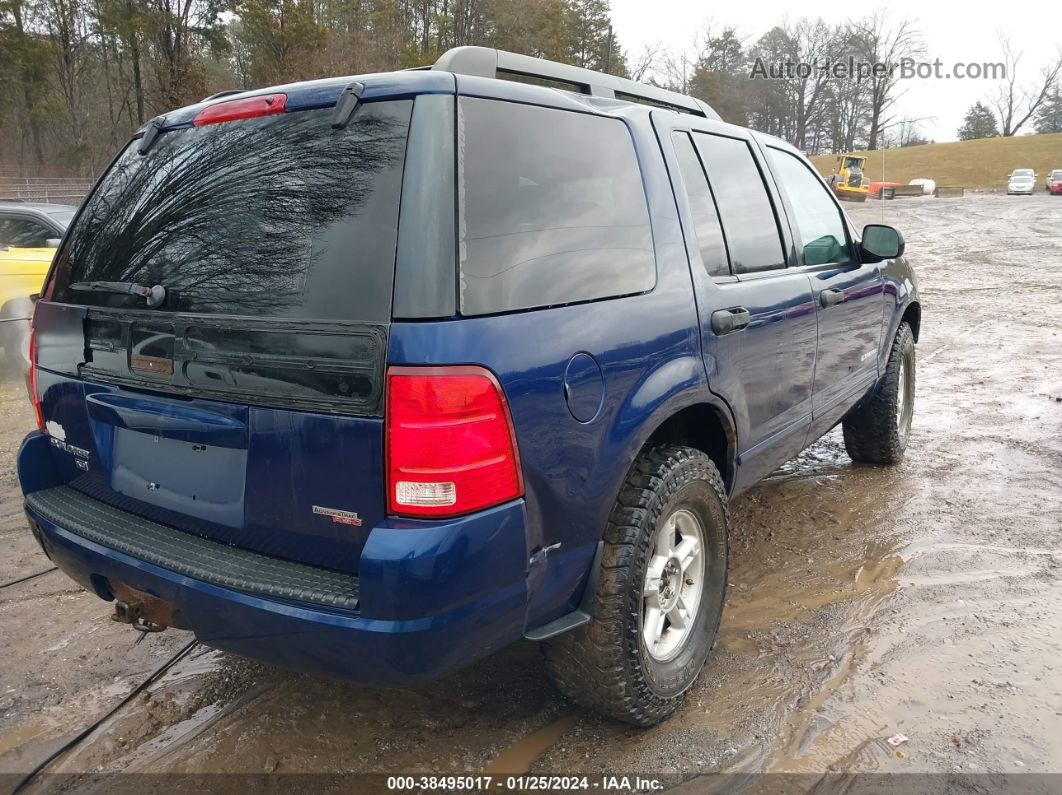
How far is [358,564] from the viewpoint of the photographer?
2.02 meters

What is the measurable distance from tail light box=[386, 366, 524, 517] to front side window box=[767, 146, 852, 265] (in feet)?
7.94

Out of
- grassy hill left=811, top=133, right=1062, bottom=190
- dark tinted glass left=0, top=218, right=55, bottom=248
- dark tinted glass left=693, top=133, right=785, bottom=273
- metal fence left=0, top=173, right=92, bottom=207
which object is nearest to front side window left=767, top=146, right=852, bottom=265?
dark tinted glass left=693, top=133, right=785, bottom=273

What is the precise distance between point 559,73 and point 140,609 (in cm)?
213

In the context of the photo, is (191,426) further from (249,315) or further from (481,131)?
(481,131)

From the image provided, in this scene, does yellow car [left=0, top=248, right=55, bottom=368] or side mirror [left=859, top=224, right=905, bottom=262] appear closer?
side mirror [left=859, top=224, right=905, bottom=262]

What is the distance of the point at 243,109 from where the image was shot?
7.81ft

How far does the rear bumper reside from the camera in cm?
192

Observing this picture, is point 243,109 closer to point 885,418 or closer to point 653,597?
point 653,597

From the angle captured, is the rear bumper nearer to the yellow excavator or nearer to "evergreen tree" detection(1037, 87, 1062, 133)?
the yellow excavator

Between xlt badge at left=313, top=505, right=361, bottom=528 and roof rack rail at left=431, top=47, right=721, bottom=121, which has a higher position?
roof rack rail at left=431, top=47, right=721, bottom=121

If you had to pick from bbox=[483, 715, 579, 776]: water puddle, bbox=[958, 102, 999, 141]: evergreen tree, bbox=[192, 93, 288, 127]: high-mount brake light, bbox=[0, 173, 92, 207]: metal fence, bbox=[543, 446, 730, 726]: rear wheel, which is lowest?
bbox=[483, 715, 579, 776]: water puddle

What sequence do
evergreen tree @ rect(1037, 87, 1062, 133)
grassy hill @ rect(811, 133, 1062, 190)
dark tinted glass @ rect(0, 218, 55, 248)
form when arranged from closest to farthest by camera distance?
dark tinted glass @ rect(0, 218, 55, 248) < grassy hill @ rect(811, 133, 1062, 190) < evergreen tree @ rect(1037, 87, 1062, 133)

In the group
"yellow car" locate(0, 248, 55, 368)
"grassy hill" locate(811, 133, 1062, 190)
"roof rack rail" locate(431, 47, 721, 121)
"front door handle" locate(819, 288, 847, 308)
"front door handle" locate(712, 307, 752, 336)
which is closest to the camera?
"roof rack rail" locate(431, 47, 721, 121)

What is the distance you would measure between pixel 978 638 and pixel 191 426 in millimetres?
2983
